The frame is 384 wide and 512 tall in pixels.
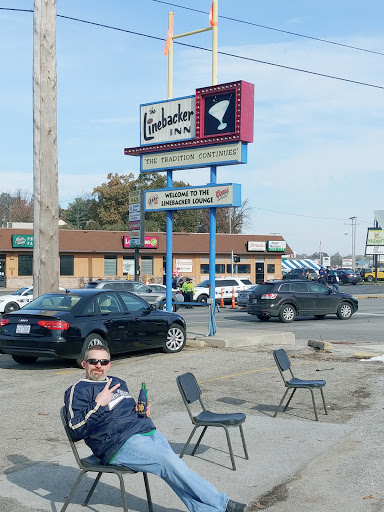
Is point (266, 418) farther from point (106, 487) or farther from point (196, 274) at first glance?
point (196, 274)

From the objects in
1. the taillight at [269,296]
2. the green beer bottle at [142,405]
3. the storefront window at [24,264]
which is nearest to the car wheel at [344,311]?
the taillight at [269,296]

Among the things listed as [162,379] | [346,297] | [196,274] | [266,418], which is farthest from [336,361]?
[196,274]

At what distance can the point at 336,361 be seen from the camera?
14.1 meters

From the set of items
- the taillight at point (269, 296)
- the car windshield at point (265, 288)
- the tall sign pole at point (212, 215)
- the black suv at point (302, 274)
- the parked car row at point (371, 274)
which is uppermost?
the tall sign pole at point (212, 215)

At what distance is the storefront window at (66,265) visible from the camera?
54678 mm

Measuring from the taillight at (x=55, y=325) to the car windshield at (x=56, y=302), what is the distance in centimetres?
49

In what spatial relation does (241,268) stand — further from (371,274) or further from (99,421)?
(99,421)

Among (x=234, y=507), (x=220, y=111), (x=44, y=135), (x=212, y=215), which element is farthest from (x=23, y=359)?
(x=234, y=507)

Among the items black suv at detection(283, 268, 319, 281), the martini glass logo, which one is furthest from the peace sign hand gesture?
black suv at detection(283, 268, 319, 281)

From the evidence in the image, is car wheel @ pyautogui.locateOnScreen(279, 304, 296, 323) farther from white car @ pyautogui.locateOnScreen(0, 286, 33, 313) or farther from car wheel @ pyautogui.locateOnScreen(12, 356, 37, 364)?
car wheel @ pyautogui.locateOnScreen(12, 356, 37, 364)

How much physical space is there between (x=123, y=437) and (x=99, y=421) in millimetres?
215

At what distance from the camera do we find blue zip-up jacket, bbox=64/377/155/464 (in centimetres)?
519

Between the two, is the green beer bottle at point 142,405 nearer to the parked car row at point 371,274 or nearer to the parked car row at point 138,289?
the parked car row at point 138,289

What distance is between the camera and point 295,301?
2627 cm
